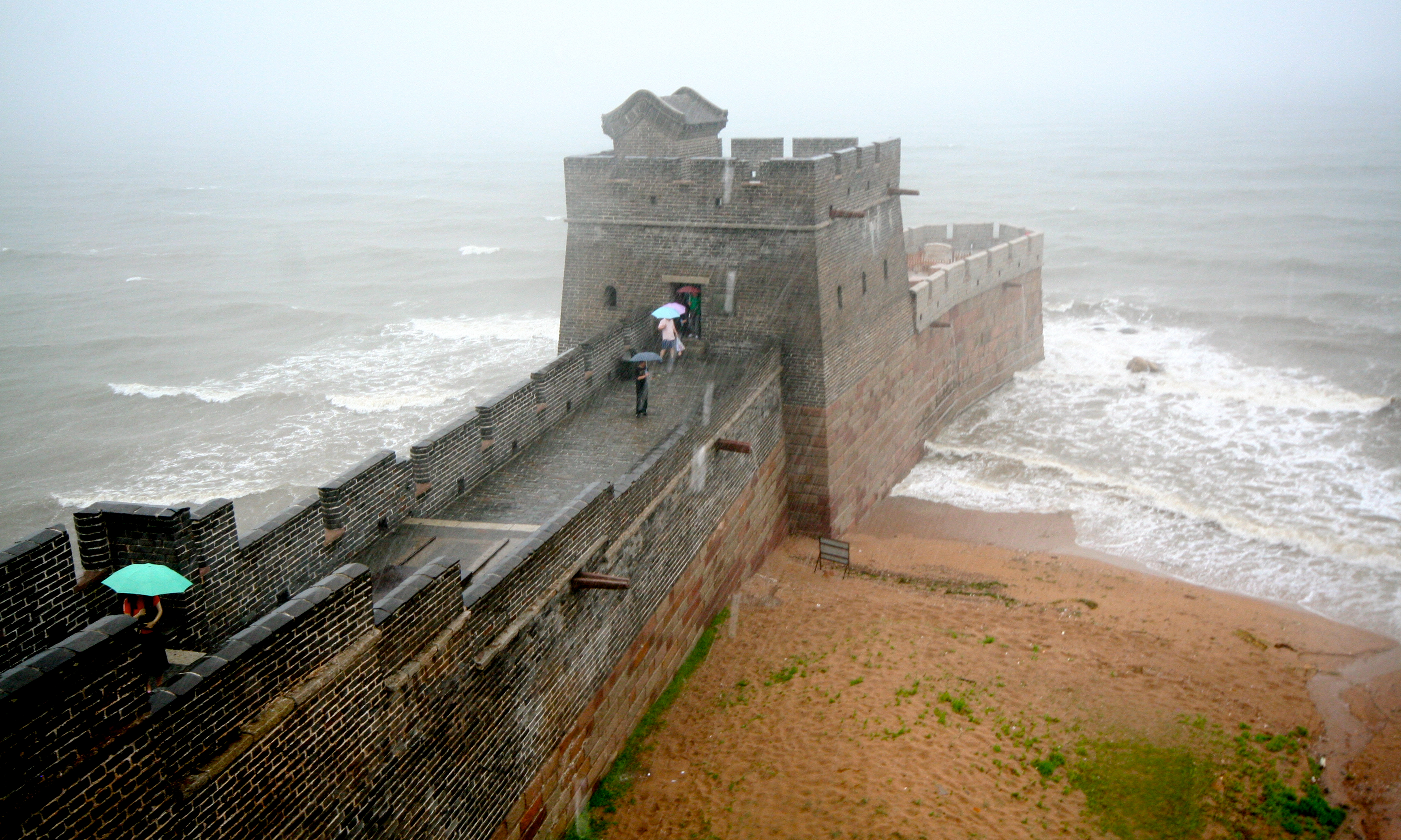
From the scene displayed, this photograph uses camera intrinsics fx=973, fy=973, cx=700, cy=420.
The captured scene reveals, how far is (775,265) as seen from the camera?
16.8 meters

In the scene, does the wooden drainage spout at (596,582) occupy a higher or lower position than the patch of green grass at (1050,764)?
higher

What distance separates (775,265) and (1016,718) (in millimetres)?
8422

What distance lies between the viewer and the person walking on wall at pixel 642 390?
14.7 metres

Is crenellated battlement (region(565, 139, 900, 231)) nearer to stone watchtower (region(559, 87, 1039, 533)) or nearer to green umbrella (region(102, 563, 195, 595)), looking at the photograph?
stone watchtower (region(559, 87, 1039, 533))

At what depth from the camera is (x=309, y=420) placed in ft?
100.0

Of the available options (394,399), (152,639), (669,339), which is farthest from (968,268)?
(152,639)

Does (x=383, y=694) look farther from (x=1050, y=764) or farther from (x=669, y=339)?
(x=669, y=339)

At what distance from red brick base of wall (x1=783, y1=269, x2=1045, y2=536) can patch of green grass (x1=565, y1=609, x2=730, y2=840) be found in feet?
14.4

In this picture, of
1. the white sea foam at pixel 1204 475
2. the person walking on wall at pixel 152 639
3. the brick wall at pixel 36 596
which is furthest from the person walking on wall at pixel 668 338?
the brick wall at pixel 36 596

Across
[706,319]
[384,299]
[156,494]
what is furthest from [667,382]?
[384,299]

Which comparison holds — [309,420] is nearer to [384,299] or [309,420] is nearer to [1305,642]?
[384,299]

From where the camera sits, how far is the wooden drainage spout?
998cm

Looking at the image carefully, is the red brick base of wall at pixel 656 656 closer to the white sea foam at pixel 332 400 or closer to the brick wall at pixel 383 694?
the brick wall at pixel 383 694

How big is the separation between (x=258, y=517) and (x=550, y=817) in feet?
52.4
